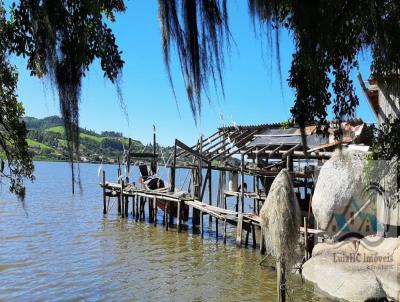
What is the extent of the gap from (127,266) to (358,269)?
26.0 ft

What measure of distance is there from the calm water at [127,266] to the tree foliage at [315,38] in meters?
4.85

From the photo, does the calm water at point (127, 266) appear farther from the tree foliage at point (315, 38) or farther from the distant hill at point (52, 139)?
the tree foliage at point (315, 38)

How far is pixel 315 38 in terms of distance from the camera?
8.34ft

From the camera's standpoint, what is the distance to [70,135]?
2.54m

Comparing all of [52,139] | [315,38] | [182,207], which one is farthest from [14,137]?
[182,207]

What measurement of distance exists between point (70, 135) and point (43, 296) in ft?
35.1

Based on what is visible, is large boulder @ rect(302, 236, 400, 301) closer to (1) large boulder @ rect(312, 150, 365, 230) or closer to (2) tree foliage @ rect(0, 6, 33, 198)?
(1) large boulder @ rect(312, 150, 365, 230)

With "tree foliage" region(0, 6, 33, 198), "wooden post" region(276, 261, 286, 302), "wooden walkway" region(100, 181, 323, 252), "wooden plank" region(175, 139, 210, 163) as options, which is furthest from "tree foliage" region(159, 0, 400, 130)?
"wooden plank" region(175, 139, 210, 163)

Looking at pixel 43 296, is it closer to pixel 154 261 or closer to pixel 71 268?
pixel 71 268

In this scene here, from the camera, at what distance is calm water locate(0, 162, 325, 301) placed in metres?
12.0

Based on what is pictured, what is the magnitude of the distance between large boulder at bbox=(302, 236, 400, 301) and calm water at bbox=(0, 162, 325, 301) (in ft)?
1.94

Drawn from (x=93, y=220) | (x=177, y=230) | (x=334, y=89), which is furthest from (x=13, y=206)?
(x=334, y=89)

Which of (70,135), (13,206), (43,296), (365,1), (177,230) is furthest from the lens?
(13,206)

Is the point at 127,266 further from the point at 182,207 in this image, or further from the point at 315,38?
the point at 315,38
